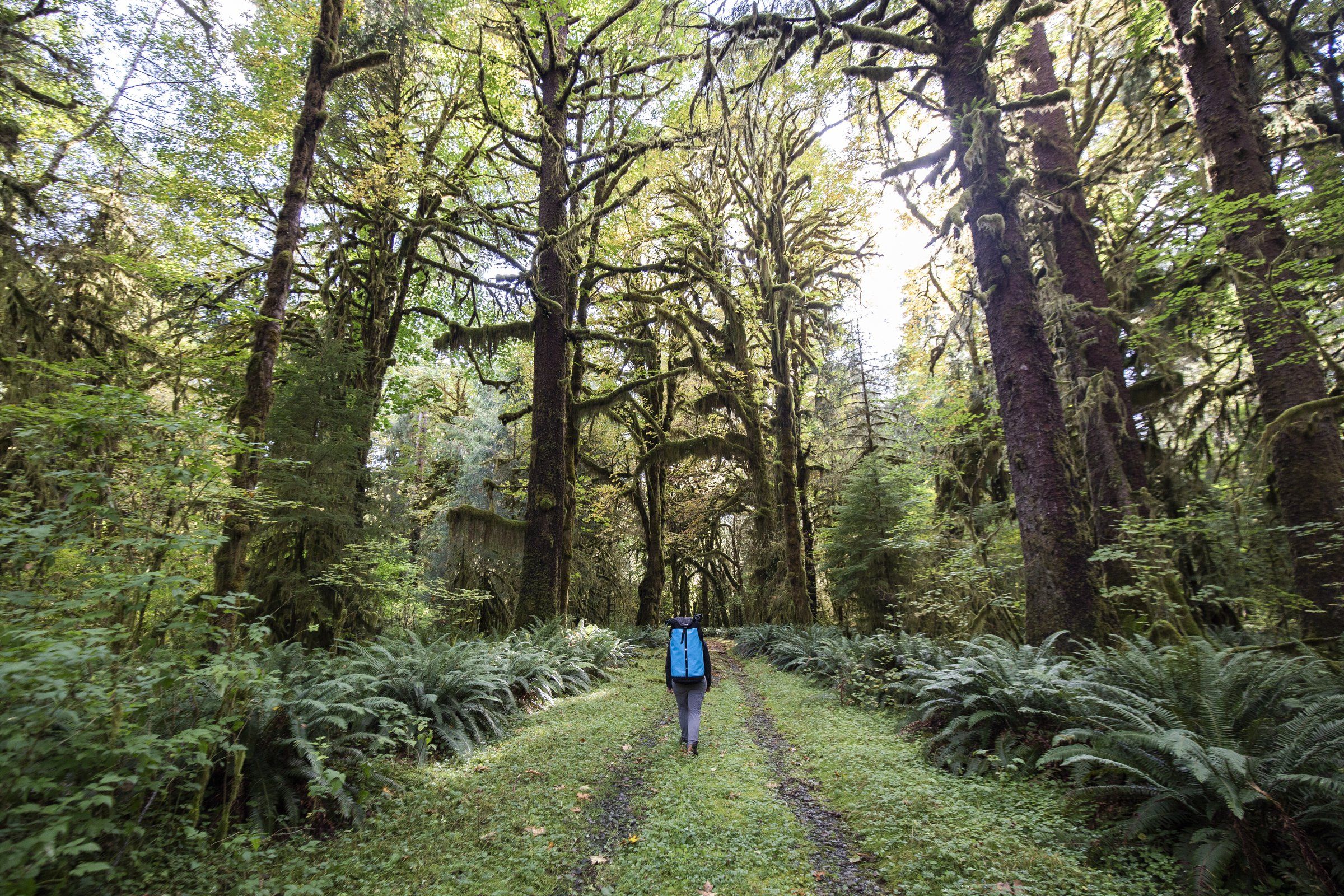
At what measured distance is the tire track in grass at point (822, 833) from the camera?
3158mm

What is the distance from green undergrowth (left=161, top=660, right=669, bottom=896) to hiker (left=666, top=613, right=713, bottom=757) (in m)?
0.69

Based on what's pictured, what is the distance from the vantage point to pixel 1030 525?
578cm

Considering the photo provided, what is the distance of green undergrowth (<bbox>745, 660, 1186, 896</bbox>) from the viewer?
2.88m

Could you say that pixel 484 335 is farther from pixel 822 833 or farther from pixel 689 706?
pixel 822 833

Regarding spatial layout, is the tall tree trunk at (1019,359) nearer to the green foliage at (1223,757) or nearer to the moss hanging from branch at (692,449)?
the green foliage at (1223,757)

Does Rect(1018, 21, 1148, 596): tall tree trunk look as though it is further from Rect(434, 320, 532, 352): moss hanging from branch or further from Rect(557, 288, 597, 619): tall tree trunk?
Rect(434, 320, 532, 352): moss hanging from branch

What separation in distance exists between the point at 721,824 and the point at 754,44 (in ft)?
29.2

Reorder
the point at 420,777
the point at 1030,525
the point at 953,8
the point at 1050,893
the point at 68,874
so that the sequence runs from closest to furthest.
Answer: the point at 68,874 → the point at 1050,893 → the point at 420,777 → the point at 1030,525 → the point at 953,8

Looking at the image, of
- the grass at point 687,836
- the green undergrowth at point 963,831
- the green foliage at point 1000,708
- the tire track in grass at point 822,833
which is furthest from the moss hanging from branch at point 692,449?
the green undergrowth at point 963,831

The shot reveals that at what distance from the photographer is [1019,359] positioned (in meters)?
6.04

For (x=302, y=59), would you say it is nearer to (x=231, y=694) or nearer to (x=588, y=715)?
(x=231, y=694)

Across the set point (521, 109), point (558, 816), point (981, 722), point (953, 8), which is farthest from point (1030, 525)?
point (521, 109)

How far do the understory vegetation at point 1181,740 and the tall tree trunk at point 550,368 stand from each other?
707 centimetres

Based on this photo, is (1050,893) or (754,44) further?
(754,44)
